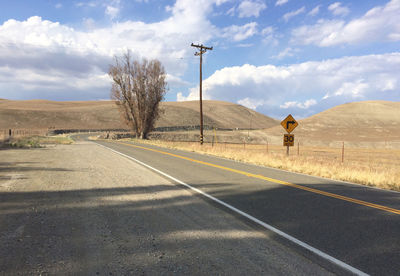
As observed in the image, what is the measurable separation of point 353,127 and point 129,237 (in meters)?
74.3

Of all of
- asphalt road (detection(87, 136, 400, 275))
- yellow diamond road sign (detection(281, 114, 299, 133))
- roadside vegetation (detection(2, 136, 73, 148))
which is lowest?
asphalt road (detection(87, 136, 400, 275))

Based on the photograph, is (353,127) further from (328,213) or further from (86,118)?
(86,118)

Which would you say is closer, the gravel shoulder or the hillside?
the gravel shoulder

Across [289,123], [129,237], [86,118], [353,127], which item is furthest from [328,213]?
[86,118]

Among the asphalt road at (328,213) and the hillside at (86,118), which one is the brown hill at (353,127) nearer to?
the hillside at (86,118)

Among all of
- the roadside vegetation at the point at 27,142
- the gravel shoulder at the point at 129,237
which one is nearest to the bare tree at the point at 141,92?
the roadside vegetation at the point at 27,142

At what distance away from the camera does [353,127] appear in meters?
68.1

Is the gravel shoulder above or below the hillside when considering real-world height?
below

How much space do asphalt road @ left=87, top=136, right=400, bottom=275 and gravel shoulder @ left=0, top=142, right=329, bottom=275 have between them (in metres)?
0.62

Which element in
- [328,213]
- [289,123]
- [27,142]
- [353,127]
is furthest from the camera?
[353,127]

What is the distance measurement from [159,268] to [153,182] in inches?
232

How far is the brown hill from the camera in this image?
5594 cm

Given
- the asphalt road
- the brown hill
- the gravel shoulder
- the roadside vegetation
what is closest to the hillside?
the brown hill

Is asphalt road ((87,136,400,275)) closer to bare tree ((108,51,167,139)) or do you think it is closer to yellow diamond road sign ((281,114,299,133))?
yellow diamond road sign ((281,114,299,133))
